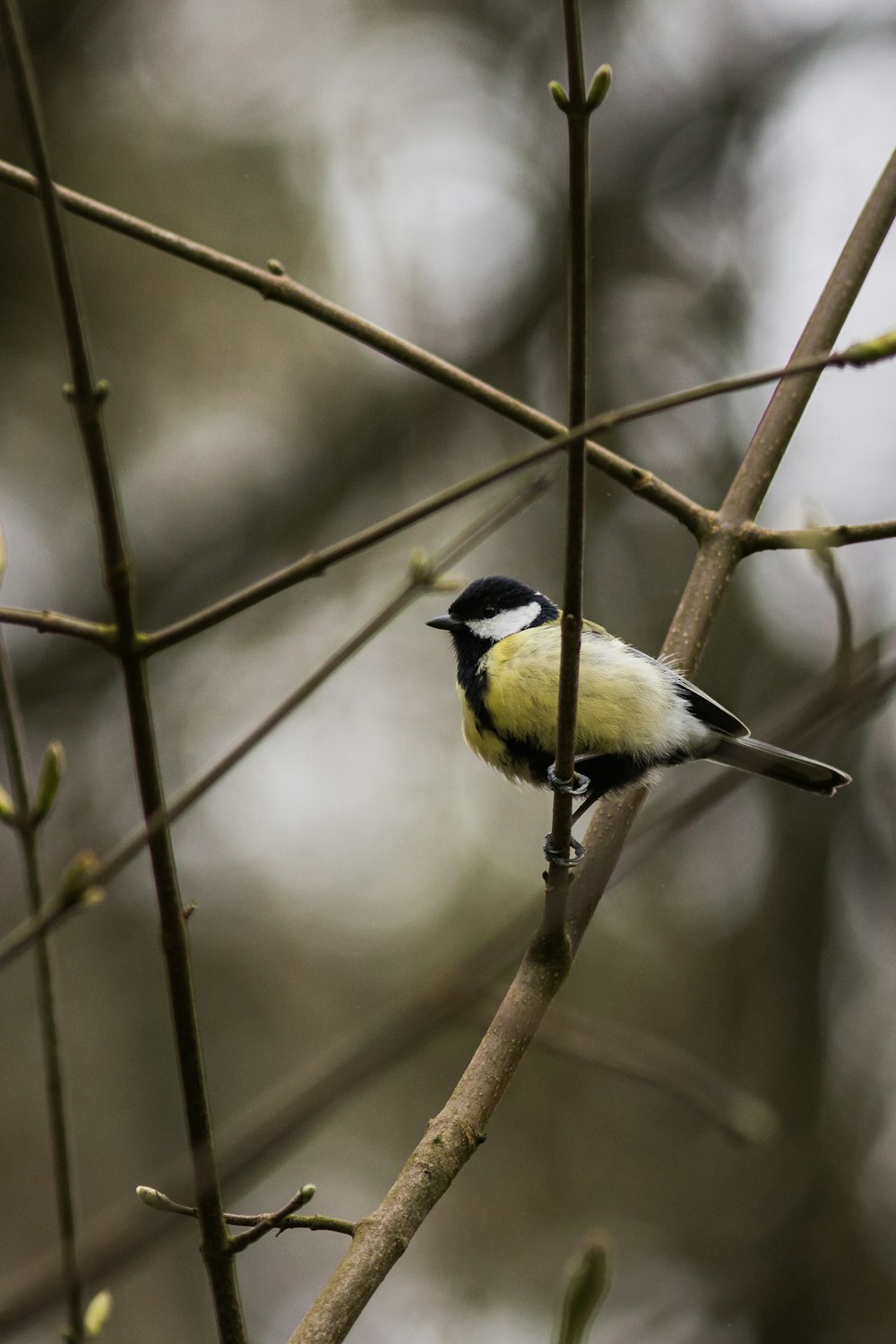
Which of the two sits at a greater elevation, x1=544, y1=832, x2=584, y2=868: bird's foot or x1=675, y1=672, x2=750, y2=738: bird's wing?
x1=675, y1=672, x2=750, y2=738: bird's wing

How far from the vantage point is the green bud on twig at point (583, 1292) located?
960mm

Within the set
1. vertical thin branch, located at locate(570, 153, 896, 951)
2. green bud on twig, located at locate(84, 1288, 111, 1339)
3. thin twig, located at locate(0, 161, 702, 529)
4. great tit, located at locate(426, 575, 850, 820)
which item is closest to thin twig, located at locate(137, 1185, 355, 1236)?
green bud on twig, located at locate(84, 1288, 111, 1339)

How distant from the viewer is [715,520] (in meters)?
3.00

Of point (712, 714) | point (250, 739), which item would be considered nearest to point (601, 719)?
point (712, 714)

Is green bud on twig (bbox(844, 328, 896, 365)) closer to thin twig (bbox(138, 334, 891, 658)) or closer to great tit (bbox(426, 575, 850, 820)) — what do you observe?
thin twig (bbox(138, 334, 891, 658))

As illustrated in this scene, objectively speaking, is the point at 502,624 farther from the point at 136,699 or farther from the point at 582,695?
the point at 136,699

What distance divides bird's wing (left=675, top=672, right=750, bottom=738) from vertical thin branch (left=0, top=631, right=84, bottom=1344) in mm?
2666

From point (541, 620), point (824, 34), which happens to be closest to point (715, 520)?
point (541, 620)

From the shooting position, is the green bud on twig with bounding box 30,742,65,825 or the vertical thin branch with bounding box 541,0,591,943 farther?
the vertical thin branch with bounding box 541,0,591,943

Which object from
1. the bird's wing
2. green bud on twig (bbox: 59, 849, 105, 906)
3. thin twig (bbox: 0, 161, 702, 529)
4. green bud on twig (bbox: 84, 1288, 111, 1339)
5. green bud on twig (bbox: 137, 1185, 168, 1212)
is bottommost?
green bud on twig (bbox: 84, 1288, 111, 1339)

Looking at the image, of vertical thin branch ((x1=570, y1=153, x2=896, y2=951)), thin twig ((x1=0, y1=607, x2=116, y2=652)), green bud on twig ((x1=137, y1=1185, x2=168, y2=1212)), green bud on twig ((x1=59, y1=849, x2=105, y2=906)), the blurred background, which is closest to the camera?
green bud on twig ((x1=59, y1=849, x2=105, y2=906))

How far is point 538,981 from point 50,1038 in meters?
1.44

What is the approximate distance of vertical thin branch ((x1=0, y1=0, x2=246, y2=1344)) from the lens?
105 centimetres

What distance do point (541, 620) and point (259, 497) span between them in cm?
504
